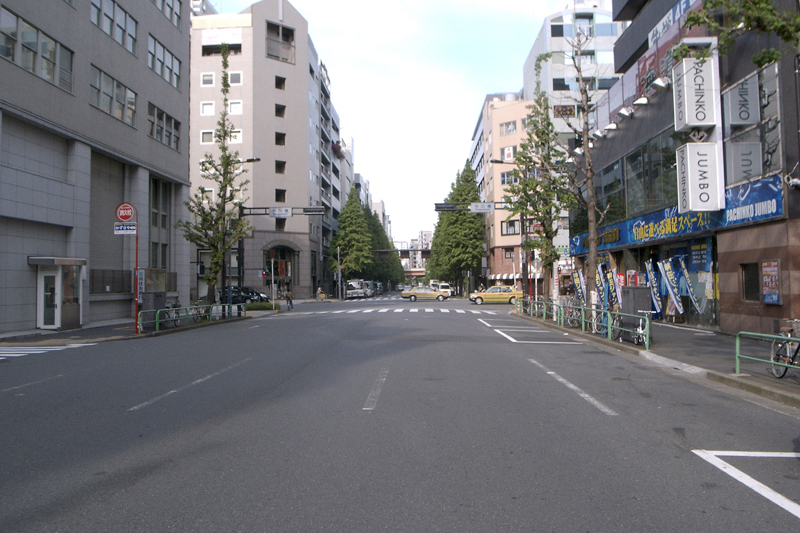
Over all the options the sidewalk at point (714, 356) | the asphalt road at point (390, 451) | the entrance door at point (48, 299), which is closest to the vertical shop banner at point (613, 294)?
the sidewalk at point (714, 356)

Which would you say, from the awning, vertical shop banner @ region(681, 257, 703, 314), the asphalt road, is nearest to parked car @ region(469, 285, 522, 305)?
vertical shop banner @ region(681, 257, 703, 314)

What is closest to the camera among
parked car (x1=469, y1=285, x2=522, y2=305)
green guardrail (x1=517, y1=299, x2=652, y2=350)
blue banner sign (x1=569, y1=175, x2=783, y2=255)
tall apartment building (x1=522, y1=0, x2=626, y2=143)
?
green guardrail (x1=517, y1=299, x2=652, y2=350)

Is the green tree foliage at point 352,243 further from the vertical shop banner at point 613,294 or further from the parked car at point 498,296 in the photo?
the vertical shop banner at point 613,294

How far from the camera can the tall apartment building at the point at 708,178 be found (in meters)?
13.6

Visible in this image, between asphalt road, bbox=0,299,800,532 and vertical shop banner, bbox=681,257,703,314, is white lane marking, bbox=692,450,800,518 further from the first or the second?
vertical shop banner, bbox=681,257,703,314

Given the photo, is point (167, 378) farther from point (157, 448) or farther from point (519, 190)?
point (519, 190)

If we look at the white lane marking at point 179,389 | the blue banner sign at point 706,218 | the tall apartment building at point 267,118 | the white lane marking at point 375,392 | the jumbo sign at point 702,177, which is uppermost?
the tall apartment building at point 267,118

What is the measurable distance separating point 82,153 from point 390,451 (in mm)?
22043

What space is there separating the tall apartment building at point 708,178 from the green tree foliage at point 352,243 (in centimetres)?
4930

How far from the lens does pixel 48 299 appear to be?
19828 mm

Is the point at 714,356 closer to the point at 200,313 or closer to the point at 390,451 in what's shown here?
the point at 390,451

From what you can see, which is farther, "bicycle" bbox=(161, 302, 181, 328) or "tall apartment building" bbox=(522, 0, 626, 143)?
"tall apartment building" bbox=(522, 0, 626, 143)

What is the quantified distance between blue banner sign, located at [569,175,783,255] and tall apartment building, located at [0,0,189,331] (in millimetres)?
19971

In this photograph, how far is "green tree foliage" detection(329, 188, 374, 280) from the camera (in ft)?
233
